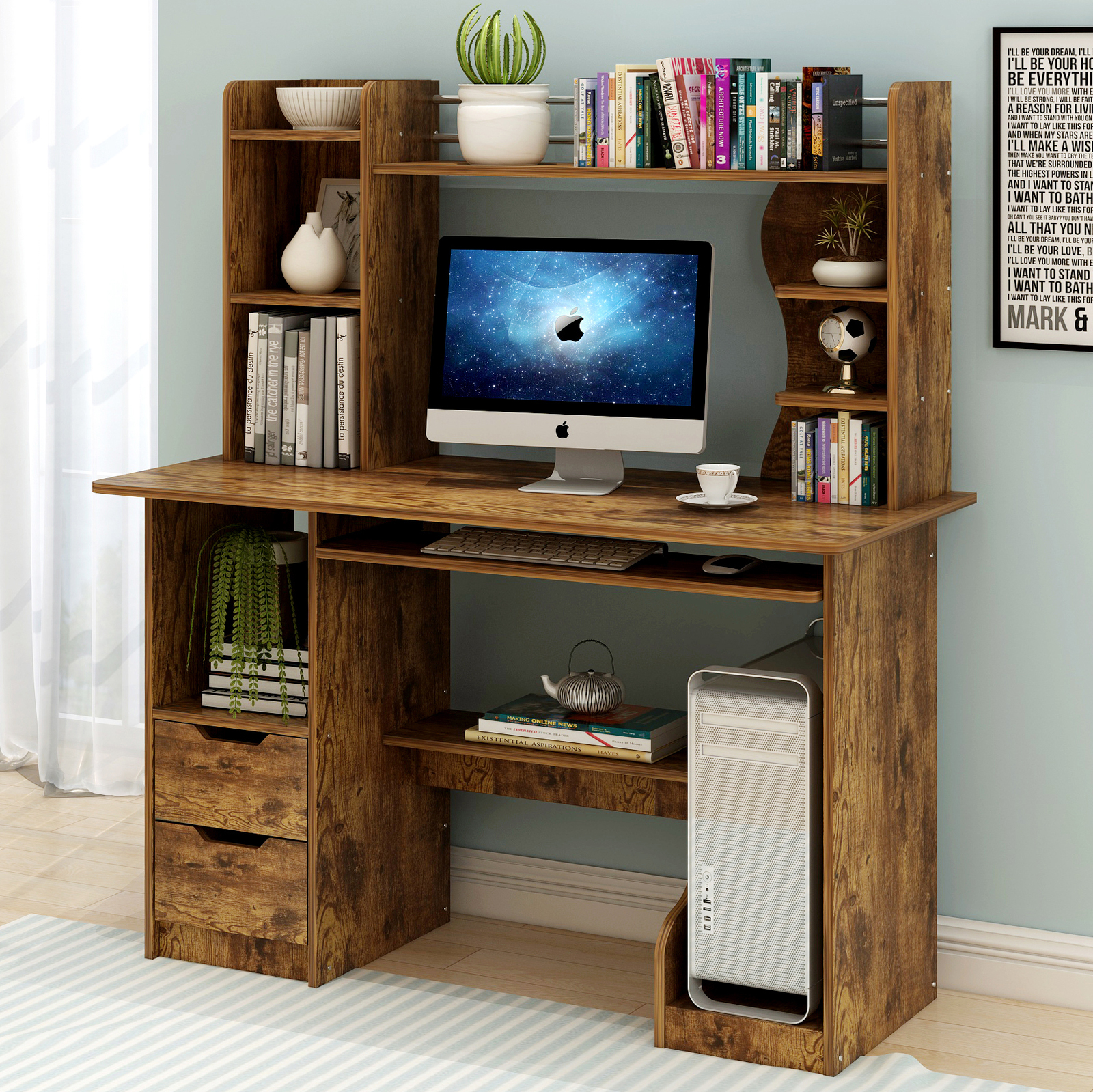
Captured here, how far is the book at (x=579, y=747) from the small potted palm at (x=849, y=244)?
853 millimetres

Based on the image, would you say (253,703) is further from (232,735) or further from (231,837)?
(231,837)

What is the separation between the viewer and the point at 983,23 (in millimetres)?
2803

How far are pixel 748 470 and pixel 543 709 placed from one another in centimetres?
58

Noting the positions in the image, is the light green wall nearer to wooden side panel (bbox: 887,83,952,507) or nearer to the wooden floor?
wooden side panel (bbox: 887,83,952,507)

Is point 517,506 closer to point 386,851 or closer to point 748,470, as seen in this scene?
point 748,470

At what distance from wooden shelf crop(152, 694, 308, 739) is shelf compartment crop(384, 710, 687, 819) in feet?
0.78

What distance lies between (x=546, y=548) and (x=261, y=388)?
2.48 feet

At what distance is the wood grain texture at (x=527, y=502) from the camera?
251 centimetres

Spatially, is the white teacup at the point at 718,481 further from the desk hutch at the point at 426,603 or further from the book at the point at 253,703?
the book at the point at 253,703

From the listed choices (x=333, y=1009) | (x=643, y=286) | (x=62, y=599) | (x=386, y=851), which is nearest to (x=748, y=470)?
(x=643, y=286)

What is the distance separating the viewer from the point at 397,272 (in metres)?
3.11

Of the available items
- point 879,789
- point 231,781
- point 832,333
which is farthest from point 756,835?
point 231,781

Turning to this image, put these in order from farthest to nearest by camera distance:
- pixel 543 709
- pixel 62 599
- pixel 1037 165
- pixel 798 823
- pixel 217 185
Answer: pixel 62 599
pixel 217 185
pixel 543 709
pixel 1037 165
pixel 798 823

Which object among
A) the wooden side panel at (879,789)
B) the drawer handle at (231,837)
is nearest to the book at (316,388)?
the drawer handle at (231,837)
